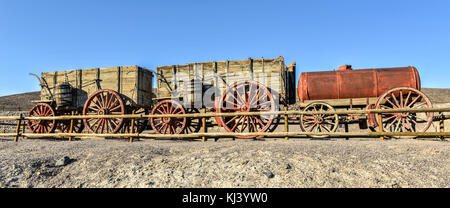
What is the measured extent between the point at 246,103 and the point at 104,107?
5.22 m

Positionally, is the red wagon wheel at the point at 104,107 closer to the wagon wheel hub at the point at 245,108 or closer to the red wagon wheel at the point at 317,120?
the wagon wheel hub at the point at 245,108

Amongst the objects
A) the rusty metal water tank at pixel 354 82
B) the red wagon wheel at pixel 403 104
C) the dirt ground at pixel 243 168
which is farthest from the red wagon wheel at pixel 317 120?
the dirt ground at pixel 243 168

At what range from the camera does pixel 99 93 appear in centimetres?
941

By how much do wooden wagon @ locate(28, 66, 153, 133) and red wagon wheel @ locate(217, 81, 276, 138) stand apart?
3.53 metres

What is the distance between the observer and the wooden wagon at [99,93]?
30.1ft

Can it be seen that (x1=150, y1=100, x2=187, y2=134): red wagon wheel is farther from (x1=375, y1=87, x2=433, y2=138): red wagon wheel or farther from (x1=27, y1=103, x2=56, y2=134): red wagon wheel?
(x1=375, y1=87, x2=433, y2=138): red wagon wheel

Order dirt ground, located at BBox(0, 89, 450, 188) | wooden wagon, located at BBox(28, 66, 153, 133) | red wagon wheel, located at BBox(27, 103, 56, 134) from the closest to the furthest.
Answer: dirt ground, located at BBox(0, 89, 450, 188) < wooden wagon, located at BBox(28, 66, 153, 133) < red wagon wheel, located at BBox(27, 103, 56, 134)

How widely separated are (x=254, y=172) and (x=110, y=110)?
7.31m

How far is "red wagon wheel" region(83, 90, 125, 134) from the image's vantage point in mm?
8961

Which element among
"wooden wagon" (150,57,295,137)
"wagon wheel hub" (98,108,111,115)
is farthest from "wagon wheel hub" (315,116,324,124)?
"wagon wheel hub" (98,108,111,115)

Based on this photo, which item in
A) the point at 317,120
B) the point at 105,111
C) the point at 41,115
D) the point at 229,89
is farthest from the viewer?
the point at 41,115

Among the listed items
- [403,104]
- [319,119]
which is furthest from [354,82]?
[319,119]

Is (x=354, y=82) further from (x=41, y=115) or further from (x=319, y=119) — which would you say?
(x=41, y=115)

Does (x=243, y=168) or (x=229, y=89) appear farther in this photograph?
(x=229, y=89)
